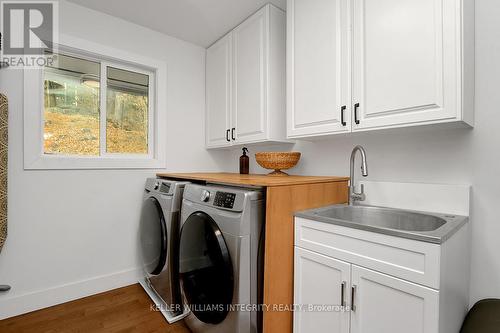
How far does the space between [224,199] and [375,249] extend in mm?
717

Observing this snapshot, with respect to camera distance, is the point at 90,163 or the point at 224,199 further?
the point at 90,163

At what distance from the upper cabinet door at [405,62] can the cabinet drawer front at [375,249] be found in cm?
56

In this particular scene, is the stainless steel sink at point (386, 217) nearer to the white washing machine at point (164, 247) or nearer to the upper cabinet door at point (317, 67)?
the upper cabinet door at point (317, 67)

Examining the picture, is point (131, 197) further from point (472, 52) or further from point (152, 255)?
point (472, 52)

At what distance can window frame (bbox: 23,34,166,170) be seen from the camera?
1798 millimetres

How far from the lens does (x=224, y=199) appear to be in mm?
1283

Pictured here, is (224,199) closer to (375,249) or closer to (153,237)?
(375,249)

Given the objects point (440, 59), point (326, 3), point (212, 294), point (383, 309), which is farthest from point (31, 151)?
point (440, 59)

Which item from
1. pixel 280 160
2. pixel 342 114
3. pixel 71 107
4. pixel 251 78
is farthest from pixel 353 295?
pixel 71 107

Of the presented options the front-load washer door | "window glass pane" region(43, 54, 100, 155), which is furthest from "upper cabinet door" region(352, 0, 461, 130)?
"window glass pane" region(43, 54, 100, 155)

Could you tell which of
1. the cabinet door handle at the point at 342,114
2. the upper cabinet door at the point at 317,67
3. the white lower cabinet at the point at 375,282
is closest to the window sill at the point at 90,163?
the upper cabinet door at the point at 317,67

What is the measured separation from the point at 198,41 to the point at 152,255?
6.78ft

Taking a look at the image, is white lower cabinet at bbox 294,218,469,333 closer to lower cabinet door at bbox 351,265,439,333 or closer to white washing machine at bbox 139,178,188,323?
lower cabinet door at bbox 351,265,439,333

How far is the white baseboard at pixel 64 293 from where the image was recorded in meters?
1.74
